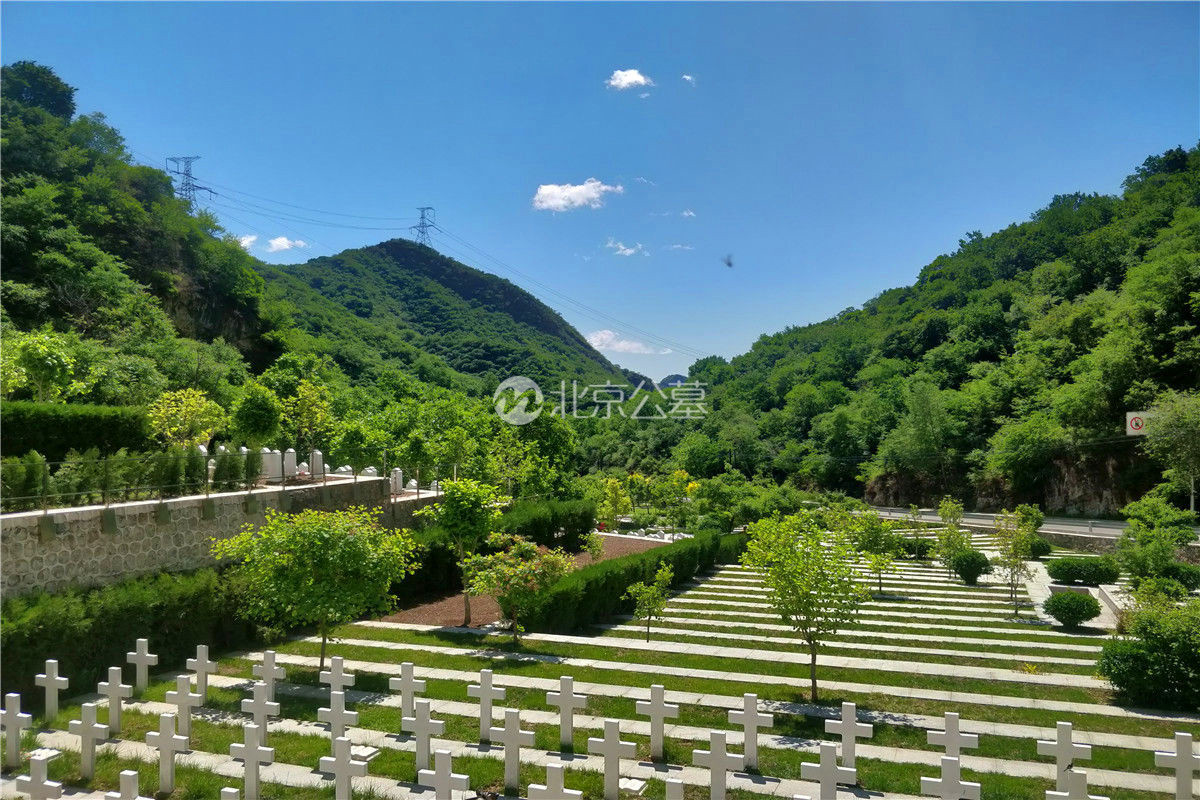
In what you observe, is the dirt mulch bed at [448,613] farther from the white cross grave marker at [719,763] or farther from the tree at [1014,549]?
the tree at [1014,549]

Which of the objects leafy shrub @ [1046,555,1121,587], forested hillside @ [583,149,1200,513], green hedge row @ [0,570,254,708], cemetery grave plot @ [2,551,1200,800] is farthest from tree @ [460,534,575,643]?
forested hillside @ [583,149,1200,513]

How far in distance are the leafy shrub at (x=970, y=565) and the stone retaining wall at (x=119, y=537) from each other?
17.6m

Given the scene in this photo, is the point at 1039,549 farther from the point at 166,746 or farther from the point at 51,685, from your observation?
the point at 51,685

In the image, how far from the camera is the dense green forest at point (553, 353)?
26.8m

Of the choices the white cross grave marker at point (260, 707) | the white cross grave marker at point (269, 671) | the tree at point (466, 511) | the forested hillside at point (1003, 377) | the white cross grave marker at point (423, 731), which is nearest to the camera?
the white cross grave marker at point (423, 731)

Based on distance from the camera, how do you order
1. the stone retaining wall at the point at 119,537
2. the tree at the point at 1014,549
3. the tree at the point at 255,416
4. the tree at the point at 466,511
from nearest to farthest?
the stone retaining wall at the point at 119,537 < the tree at the point at 466,511 < the tree at the point at 1014,549 < the tree at the point at 255,416

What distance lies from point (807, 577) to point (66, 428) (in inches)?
577

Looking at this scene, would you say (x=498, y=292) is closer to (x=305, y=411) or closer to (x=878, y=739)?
(x=305, y=411)

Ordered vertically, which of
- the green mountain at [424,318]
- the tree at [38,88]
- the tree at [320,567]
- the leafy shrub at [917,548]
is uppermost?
the tree at [38,88]

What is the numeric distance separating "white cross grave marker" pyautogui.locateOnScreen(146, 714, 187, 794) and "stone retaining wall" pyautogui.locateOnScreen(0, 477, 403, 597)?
561 centimetres

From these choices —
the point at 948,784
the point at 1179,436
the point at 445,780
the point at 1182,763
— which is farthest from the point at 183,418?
the point at 1179,436

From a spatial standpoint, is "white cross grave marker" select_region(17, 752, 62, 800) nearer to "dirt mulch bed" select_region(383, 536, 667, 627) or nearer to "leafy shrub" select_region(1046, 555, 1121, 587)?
"dirt mulch bed" select_region(383, 536, 667, 627)

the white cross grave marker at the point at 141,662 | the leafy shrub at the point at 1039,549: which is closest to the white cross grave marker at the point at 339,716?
the white cross grave marker at the point at 141,662

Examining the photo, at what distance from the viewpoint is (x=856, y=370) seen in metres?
74.1
